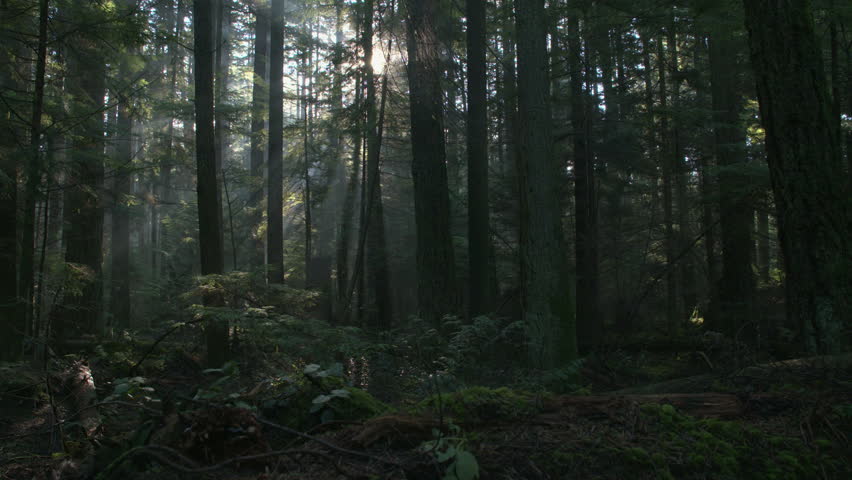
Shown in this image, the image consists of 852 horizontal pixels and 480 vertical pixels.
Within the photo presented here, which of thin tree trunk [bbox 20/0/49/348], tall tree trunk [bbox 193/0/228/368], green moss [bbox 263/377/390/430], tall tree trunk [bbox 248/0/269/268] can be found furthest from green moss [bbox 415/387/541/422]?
tall tree trunk [bbox 248/0/269/268]

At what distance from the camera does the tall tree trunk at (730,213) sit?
469 inches

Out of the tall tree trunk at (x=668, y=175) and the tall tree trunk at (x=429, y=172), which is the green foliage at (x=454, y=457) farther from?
the tall tree trunk at (x=668, y=175)

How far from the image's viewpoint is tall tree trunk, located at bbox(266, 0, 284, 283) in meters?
16.2

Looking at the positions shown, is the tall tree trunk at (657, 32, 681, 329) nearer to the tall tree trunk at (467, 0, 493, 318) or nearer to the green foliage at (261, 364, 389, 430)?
the tall tree trunk at (467, 0, 493, 318)

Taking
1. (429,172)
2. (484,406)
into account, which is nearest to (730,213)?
(429,172)

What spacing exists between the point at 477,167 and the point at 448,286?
381 cm

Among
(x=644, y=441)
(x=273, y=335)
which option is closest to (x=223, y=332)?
(x=273, y=335)

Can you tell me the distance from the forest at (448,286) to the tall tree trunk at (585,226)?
11cm

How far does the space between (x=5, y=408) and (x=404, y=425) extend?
6.92m

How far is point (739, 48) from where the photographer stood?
14.2 metres

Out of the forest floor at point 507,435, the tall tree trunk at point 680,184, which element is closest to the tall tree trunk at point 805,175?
the forest floor at point 507,435

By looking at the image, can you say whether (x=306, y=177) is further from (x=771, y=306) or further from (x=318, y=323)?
(x=771, y=306)

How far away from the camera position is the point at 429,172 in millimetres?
9703

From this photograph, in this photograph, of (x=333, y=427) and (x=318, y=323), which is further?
(x=318, y=323)
